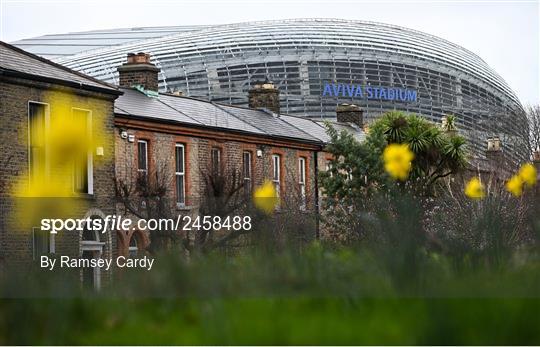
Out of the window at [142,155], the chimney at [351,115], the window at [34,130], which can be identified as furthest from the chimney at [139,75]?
the chimney at [351,115]

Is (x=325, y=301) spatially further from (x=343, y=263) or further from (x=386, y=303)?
(x=343, y=263)

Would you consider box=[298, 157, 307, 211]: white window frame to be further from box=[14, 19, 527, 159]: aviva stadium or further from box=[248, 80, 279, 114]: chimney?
box=[14, 19, 527, 159]: aviva stadium

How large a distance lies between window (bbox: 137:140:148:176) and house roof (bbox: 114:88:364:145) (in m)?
0.80

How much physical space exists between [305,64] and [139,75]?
8101cm

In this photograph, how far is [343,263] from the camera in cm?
1529

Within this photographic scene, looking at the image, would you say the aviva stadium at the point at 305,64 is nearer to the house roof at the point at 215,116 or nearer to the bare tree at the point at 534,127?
the bare tree at the point at 534,127

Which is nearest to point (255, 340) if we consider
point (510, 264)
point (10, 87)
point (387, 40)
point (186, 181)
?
point (510, 264)

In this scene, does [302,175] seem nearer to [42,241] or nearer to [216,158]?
[216,158]

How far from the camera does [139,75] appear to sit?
46.9 meters

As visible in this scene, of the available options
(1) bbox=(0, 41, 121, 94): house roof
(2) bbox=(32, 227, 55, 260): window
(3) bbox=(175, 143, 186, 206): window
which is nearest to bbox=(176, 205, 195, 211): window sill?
(3) bbox=(175, 143, 186, 206): window

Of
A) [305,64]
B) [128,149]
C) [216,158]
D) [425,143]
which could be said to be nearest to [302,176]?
[425,143]

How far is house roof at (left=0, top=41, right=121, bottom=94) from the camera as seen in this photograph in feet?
110

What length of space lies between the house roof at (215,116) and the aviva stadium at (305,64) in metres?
67.4

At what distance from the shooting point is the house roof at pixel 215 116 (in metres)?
41.7
